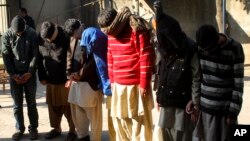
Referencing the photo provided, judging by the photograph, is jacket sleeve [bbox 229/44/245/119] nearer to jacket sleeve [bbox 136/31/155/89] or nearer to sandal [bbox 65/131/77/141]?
jacket sleeve [bbox 136/31/155/89]

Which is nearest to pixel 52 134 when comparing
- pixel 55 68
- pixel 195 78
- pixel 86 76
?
pixel 55 68

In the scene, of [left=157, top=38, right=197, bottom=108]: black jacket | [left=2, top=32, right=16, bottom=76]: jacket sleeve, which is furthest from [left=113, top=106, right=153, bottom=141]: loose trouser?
[left=2, top=32, right=16, bottom=76]: jacket sleeve

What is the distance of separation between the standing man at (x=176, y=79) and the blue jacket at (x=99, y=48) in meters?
0.97

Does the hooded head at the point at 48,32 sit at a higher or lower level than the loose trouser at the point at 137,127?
higher

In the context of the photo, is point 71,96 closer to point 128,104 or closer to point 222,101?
point 128,104

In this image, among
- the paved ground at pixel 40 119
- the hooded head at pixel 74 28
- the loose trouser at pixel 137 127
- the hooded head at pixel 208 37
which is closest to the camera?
the hooded head at pixel 208 37

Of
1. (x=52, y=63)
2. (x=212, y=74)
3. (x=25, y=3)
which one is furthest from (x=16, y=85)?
(x=25, y=3)

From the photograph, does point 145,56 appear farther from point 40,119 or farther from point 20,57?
point 40,119

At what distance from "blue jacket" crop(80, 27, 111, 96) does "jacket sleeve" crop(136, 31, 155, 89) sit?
0.68 metres

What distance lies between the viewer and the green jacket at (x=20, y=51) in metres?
5.86

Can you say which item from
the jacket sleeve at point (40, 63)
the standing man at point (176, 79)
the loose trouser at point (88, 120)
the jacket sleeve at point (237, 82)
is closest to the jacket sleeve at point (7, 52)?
the jacket sleeve at point (40, 63)

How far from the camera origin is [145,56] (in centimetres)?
466

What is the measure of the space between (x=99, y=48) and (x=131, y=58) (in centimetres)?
60

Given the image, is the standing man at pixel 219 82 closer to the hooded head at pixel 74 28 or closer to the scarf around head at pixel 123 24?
the scarf around head at pixel 123 24
